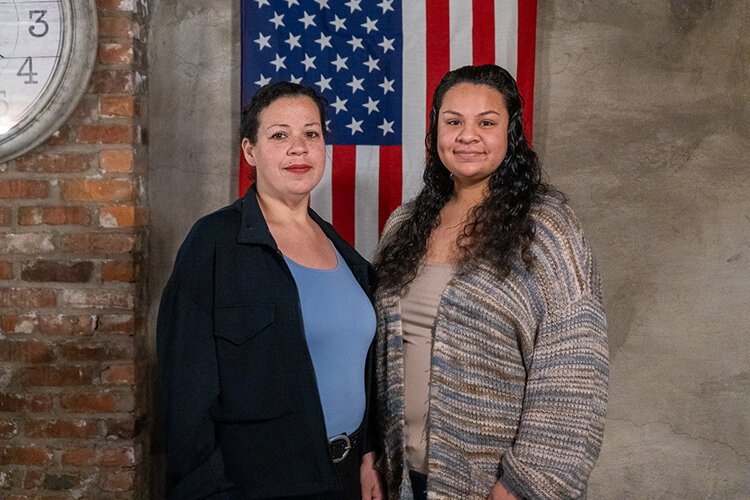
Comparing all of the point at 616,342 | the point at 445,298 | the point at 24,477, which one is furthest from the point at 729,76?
the point at 24,477

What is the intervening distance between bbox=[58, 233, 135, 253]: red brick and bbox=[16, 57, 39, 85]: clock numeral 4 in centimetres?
53

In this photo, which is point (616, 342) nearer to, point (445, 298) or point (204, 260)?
point (445, 298)

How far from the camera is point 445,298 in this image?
1.72m

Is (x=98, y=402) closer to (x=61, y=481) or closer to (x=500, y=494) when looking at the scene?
(x=61, y=481)

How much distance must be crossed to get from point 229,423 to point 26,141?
1338 millimetres

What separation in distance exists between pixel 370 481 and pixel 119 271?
114cm

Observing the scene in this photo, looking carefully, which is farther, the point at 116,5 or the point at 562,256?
the point at 116,5

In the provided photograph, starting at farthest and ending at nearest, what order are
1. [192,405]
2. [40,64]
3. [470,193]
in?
1. [40,64]
2. [470,193]
3. [192,405]

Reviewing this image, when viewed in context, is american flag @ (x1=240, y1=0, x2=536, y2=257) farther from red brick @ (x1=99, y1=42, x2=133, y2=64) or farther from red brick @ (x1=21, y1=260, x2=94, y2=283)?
red brick @ (x1=21, y1=260, x2=94, y2=283)

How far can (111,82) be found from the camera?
2.42 metres

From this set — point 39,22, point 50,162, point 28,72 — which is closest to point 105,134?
point 50,162

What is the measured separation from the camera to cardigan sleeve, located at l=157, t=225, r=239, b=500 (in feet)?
5.06

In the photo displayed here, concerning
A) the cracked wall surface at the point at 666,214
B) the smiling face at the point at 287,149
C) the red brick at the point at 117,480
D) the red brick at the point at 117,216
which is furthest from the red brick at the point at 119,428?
the cracked wall surface at the point at 666,214

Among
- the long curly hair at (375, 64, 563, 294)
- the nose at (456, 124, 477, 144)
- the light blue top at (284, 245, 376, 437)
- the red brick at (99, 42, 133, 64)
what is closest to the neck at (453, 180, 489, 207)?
the long curly hair at (375, 64, 563, 294)
